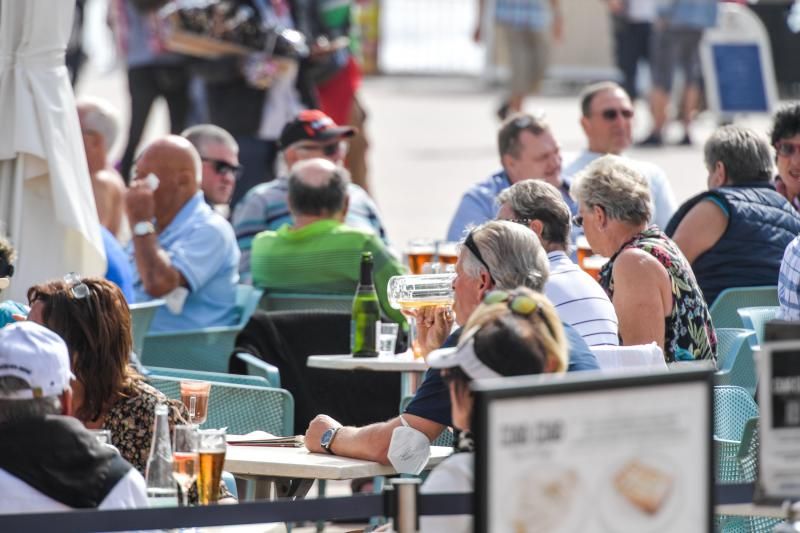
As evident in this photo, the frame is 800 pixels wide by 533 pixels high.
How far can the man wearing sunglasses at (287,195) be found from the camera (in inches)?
317

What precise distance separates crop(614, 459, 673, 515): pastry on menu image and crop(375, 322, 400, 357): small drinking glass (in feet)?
10.8

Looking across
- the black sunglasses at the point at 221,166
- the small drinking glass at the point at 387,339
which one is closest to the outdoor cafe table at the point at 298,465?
the small drinking glass at the point at 387,339

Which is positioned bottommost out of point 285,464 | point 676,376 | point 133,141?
point 285,464

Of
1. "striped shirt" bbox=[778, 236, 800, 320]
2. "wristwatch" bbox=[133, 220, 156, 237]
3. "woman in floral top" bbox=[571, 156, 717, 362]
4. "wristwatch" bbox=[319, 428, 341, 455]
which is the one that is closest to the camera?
"wristwatch" bbox=[319, 428, 341, 455]

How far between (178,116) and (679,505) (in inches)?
375

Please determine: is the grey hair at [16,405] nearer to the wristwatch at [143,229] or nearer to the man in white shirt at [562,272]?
the man in white shirt at [562,272]

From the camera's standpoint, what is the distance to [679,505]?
3016mm

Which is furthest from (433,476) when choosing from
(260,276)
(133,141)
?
(133,141)

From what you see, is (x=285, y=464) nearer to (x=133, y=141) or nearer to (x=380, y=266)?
(x=380, y=266)

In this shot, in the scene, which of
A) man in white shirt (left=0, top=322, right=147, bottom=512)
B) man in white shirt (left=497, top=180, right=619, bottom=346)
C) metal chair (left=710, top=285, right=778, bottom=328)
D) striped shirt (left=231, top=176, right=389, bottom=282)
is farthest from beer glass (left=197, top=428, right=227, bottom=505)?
striped shirt (left=231, top=176, right=389, bottom=282)

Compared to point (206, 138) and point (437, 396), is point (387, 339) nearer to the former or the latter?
point (437, 396)

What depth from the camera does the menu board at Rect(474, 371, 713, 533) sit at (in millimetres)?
2842

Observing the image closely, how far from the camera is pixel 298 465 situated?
454cm

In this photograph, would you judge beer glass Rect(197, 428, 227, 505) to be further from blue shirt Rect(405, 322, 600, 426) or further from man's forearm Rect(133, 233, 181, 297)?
man's forearm Rect(133, 233, 181, 297)
